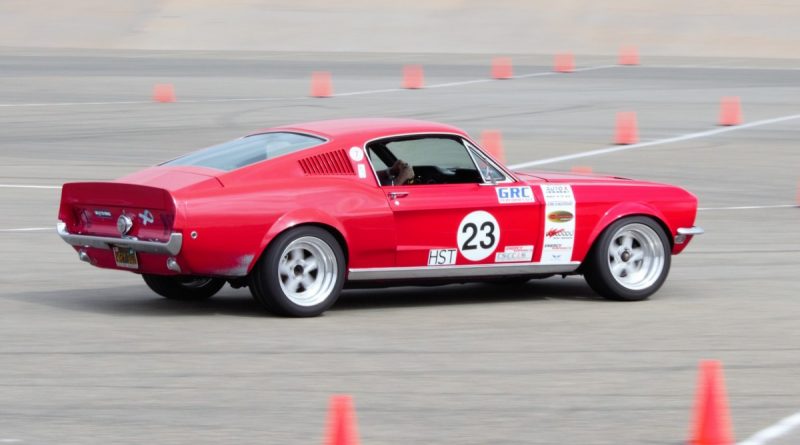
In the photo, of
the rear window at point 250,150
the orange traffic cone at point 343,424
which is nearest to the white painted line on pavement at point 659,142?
the rear window at point 250,150

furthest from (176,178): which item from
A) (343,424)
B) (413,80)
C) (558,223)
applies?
(413,80)

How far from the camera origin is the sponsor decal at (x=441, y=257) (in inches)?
408

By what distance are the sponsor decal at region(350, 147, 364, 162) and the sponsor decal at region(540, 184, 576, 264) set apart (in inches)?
54.3

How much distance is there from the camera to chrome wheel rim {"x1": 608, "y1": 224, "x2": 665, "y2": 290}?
10953 mm

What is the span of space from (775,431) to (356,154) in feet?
13.5

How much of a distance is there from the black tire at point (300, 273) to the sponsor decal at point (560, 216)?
1.63 m

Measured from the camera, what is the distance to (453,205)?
10375 millimetres

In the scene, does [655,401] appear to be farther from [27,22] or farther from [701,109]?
[27,22]

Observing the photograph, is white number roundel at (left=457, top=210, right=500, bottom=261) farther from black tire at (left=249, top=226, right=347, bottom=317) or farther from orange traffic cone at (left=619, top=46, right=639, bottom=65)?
orange traffic cone at (left=619, top=46, right=639, bottom=65)

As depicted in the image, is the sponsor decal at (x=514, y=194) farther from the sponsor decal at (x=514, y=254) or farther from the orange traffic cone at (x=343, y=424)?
the orange traffic cone at (x=343, y=424)

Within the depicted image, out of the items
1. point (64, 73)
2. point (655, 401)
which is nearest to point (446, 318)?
point (655, 401)

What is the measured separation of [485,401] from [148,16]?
43086 mm

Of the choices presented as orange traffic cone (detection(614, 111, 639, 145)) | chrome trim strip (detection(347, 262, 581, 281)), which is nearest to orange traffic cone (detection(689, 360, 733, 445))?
chrome trim strip (detection(347, 262, 581, 281))

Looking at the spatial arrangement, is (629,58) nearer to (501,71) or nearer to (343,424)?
(501,71)
